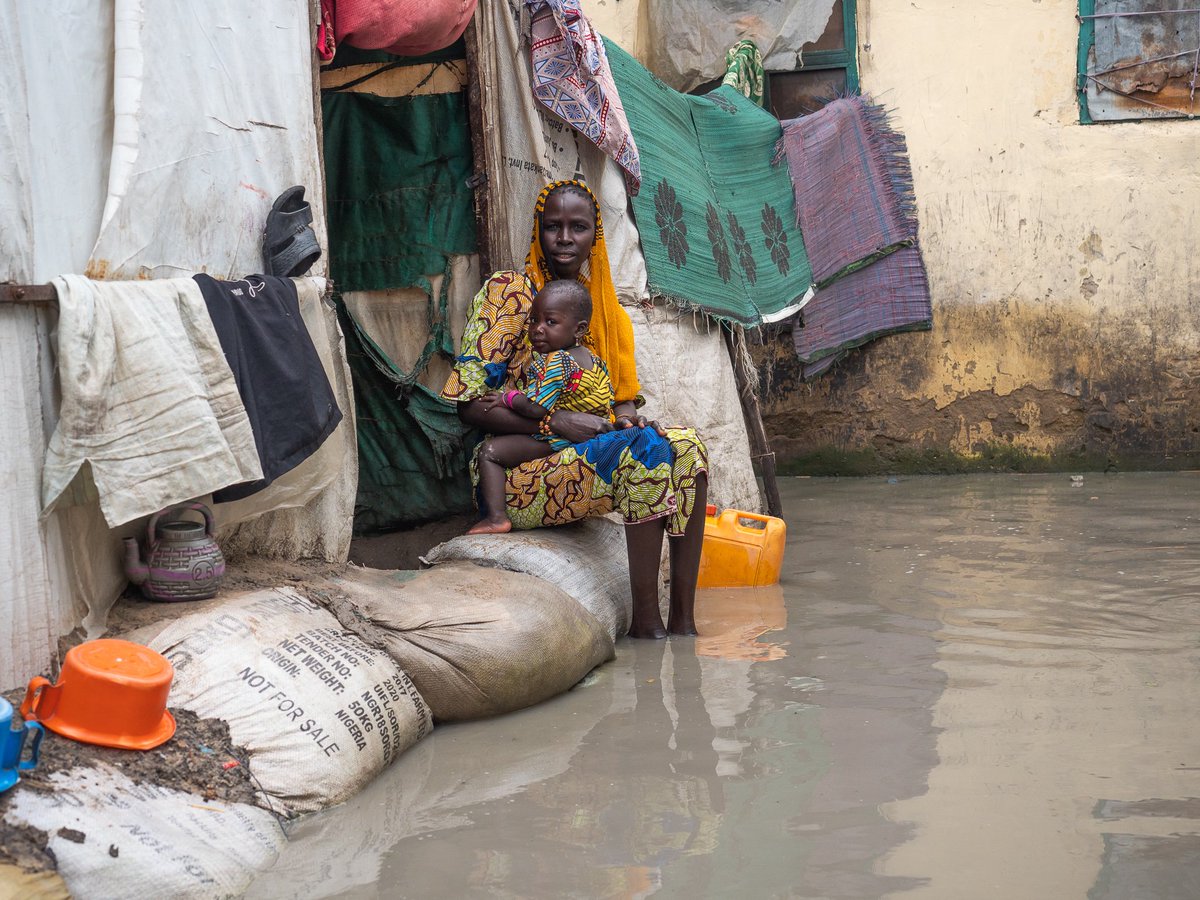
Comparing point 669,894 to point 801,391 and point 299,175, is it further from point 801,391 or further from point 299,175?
point 801,391

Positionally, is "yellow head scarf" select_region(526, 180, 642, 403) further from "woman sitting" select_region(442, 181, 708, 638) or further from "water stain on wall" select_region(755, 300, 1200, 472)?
"water stain on wall" select_region(755, 300, 1200, 472)

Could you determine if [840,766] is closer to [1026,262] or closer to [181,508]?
[181,508]

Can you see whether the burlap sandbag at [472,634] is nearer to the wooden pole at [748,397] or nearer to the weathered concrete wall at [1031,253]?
the wooden pole at [748,397]

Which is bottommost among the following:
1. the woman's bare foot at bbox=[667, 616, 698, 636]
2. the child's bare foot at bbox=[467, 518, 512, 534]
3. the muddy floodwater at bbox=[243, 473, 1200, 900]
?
the woman's bare foot at bbox=[667, 616, 698, 636]

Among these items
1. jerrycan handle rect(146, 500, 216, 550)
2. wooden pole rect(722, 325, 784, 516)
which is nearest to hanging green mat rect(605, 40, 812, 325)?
wooden pole rect(722, 325, 784, 516)

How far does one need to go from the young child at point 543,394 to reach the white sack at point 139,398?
1.34 metres

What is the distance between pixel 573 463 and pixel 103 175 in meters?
1.78

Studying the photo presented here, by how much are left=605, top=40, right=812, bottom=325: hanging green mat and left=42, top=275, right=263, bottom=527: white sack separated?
280cm

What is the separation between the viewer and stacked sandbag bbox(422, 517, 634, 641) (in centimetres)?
398

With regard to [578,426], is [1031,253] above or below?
Answer: above

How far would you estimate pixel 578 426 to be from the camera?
13.9ft

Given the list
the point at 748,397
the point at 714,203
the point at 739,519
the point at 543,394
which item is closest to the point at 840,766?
the point at 543,394

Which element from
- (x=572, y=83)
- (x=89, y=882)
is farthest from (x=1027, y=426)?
(x=89, y=882)

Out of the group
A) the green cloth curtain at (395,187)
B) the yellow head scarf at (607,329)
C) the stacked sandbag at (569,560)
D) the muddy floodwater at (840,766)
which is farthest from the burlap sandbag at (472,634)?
the green cloth curtain at (395,187)
